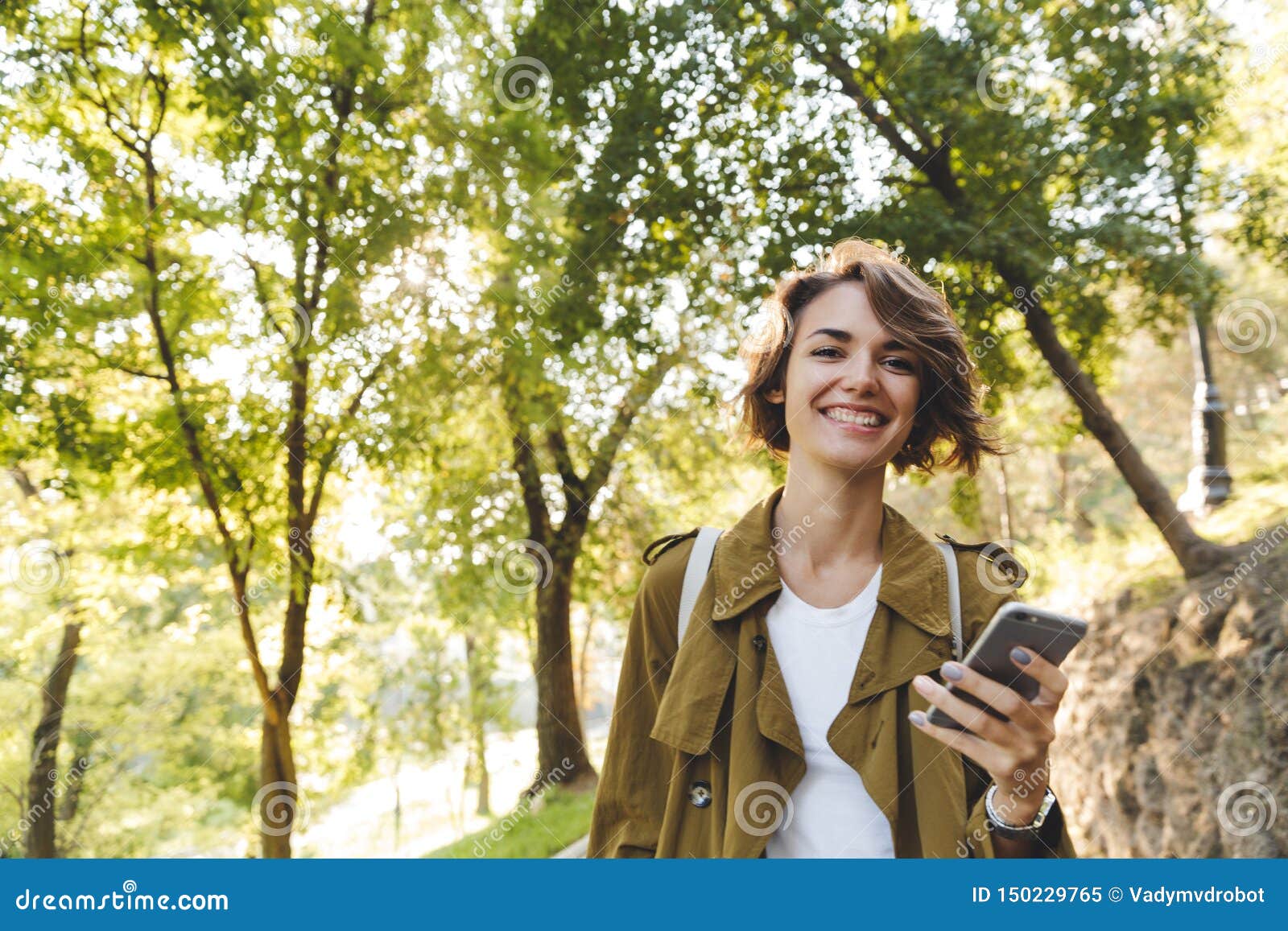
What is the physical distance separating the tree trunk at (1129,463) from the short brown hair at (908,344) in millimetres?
5642

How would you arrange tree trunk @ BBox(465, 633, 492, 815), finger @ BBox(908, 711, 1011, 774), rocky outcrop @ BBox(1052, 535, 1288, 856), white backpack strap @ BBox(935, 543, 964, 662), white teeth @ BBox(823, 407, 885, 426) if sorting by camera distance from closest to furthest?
1. finger @ BBox(908, 711, 1011, 774)
2. white backpack strap @ BBox(935, 543, 964, 662)
3. white teeth @ BBox(823, 407, 885, 426)
4. rocky outcrop @ BBox(1052, 535, 1288, 856)
5. tree trunk @ BBox(465, 633, 492, 815)

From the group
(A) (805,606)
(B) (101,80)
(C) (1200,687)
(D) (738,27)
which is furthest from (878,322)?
(B) (101,80)

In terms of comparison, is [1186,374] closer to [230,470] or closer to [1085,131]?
[1085,131]

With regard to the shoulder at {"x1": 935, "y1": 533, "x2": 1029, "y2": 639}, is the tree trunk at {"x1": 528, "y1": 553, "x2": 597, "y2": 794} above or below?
above

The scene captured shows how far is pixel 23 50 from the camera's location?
6.52m

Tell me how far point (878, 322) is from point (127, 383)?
974 cm

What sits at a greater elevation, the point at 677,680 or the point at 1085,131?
the point at 1085,131

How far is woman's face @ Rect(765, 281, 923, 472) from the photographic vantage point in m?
2.10

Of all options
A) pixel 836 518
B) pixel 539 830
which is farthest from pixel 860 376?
pixel 539 830

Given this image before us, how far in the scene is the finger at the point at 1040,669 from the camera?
1589mm

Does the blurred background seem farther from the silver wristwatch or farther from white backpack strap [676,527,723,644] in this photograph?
the silver wristwatch

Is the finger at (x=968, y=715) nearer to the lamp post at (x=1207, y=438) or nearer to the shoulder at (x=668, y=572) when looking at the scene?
the shoulder at (x=668, y=572)

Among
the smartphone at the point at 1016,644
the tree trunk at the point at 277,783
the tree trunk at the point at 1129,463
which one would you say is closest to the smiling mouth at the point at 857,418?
the smartphone at the point at 1016,644

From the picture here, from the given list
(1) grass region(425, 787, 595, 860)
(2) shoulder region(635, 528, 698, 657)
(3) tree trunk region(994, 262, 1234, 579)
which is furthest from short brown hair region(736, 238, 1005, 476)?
(1) grass region(425, 787, 595, 860)
